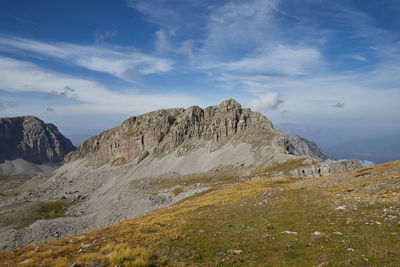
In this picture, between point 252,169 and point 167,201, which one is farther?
point 252,169

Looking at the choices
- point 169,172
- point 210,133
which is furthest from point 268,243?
point 210,133

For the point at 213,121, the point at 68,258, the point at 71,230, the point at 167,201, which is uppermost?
the point at 213,121

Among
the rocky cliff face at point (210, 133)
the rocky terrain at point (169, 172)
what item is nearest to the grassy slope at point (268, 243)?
the rocky terrain at point (169, 172)

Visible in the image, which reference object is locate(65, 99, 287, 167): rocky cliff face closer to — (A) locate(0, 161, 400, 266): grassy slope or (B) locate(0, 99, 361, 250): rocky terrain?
(B) locate(0, 99, 361, 250): rocky terrain

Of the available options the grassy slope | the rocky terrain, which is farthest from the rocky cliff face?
the grassy slope

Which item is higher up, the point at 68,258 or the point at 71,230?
the point at 68,258

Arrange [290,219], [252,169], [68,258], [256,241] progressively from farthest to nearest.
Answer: [252,169], [290,219], [256,241], [68,258]

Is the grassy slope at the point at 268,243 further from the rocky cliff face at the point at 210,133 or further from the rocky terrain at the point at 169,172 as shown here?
the rocky cliff face at the point at 210,133

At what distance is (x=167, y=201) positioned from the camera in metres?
97.8

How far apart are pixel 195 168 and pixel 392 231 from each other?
138425mm

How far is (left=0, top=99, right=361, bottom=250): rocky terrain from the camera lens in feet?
305

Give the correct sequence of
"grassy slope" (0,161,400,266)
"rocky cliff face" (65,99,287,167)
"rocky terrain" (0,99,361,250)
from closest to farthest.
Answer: "grassy slope" (0,161,400,266)
"rocky terrain" (0,99,361,250)
"rocky cliff face" (65,99,287,167)

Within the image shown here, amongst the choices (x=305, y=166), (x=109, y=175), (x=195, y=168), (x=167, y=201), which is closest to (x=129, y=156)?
(x=109, y=175)

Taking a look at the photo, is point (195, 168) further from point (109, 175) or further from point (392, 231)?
point (392, 231)
